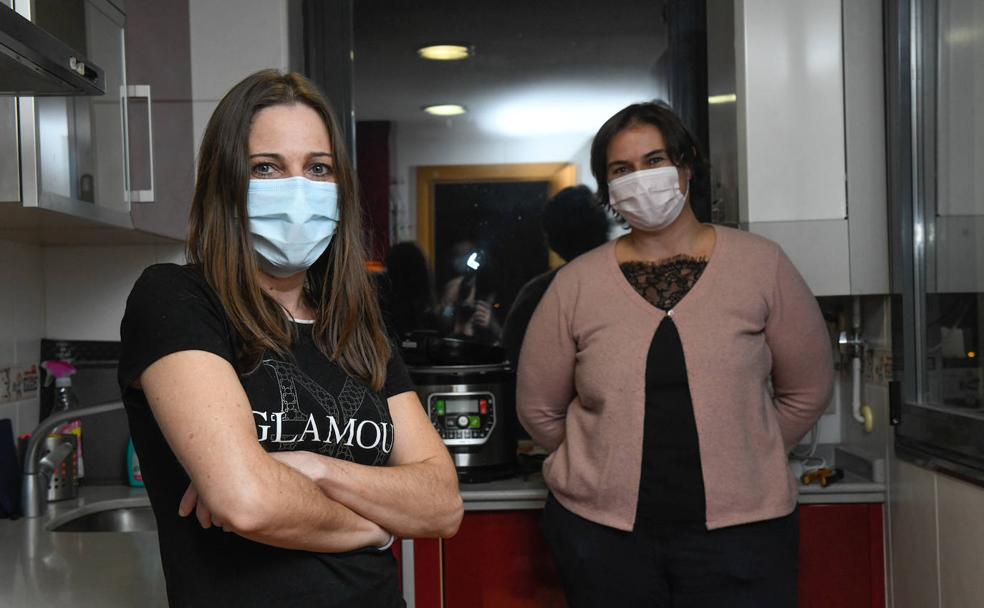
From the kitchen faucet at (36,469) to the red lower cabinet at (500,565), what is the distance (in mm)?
835

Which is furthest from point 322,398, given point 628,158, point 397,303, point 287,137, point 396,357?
point 397,303

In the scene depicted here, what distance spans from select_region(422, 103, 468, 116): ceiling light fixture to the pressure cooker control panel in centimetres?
80

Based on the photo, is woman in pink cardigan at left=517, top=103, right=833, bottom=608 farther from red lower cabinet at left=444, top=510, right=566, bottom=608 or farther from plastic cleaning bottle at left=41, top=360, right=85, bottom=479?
plastic cleaning bottle at left=41, top=360, right=85, bottom=479

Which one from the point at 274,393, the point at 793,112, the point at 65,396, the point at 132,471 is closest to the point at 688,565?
the point at 274,393

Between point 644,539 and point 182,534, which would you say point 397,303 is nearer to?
point 644,539

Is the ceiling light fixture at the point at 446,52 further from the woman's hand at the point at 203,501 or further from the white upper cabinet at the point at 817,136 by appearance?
the woman's hand at the point at 203,501

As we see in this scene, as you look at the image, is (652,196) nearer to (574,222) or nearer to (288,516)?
(574,222)

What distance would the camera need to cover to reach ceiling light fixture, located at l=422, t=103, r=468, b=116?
107 inches

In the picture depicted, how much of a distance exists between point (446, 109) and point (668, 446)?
50.1 inches

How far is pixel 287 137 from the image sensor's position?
3.93 feet

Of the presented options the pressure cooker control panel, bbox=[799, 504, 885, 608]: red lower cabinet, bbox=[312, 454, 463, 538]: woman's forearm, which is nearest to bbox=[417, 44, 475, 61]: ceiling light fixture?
the pressure cooker control panel

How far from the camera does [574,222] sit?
8.80ft

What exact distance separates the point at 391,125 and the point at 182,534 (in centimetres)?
177

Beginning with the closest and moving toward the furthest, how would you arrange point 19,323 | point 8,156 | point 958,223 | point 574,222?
point 8,156 < point 958,223 < point 19,323 < point 574,222
